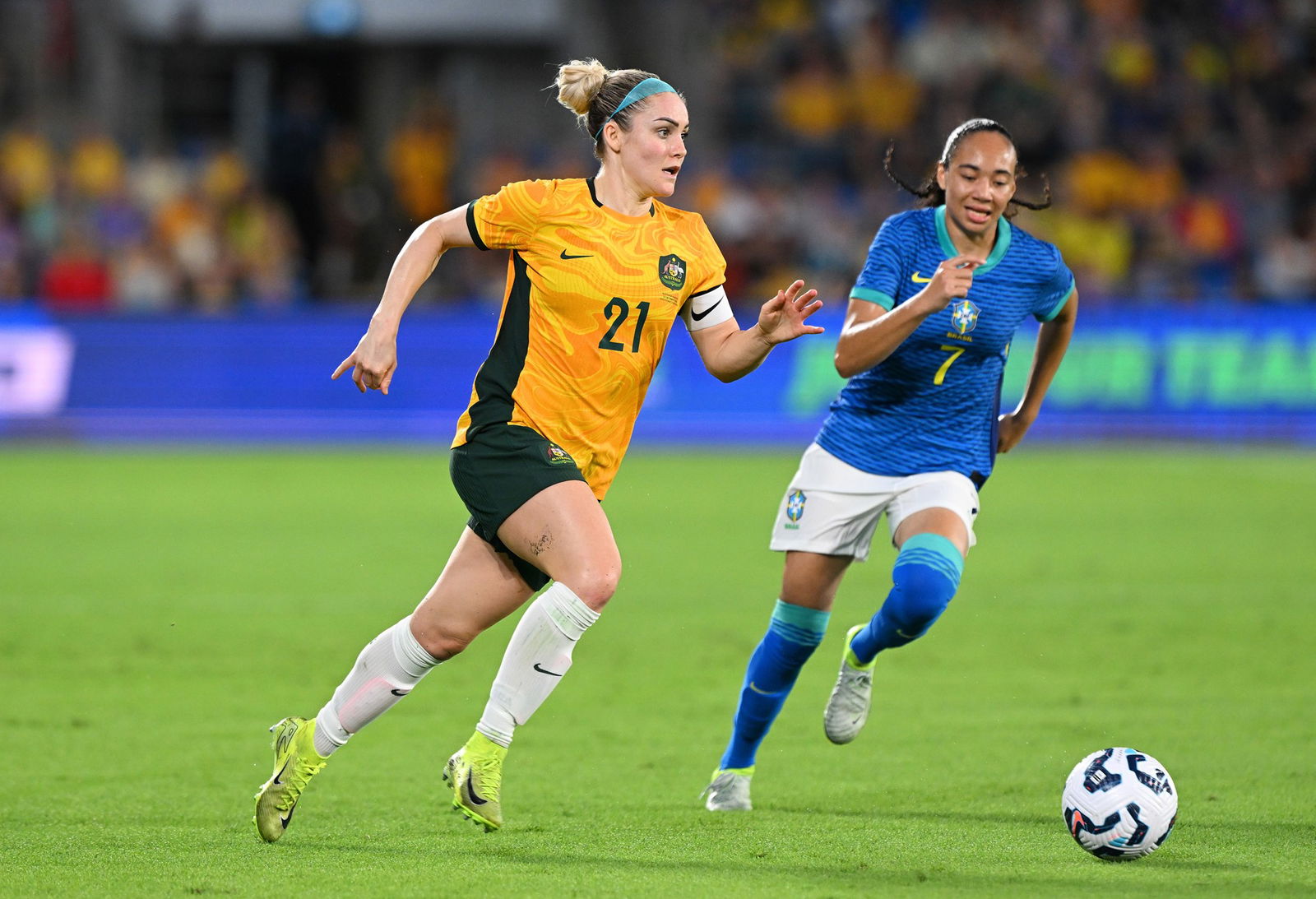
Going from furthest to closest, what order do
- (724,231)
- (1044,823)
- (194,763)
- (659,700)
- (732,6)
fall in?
1. (732,6)
2. (724,231)
3. (659,700)
4. (194,763)
5. (1044,823)

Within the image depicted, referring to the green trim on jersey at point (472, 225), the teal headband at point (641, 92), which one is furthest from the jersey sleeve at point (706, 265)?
the green trim on jersey at point (472, 225)

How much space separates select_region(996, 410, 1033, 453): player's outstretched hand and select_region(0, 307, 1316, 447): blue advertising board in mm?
10446

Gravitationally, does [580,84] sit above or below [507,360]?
above

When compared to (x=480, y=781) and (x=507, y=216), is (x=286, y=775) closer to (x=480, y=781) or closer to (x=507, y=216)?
(x=480, y=781)

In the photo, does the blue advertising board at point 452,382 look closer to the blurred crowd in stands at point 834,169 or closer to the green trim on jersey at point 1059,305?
the blurred crowd in stands at point 834,169

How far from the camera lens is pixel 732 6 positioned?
23516 mm

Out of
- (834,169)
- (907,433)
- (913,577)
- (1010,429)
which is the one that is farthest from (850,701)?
(834,169)

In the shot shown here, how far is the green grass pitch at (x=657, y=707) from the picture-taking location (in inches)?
190

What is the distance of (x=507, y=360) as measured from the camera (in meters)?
5.25

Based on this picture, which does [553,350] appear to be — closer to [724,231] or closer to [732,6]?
[724,231]

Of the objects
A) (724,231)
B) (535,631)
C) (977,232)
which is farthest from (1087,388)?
(535,631)

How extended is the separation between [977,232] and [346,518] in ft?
26.4

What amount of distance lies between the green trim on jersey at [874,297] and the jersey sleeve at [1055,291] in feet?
1.96

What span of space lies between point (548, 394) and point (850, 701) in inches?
62.3
